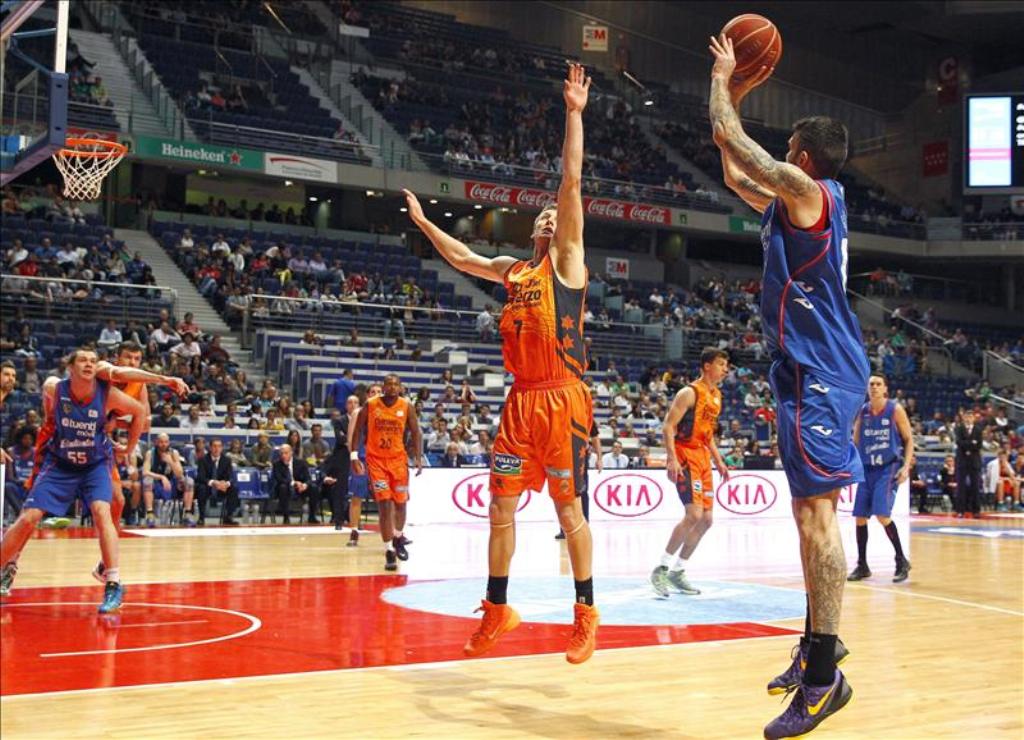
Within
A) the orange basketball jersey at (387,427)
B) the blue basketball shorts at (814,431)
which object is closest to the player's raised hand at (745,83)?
the blue basketball shorts at (814,431)

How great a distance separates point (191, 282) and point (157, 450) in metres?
8.76

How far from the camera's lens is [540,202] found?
105 feet

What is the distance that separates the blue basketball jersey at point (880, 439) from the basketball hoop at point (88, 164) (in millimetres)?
9052

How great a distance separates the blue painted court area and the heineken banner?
18.7 metres

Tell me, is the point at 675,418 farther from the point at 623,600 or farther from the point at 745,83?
the point at 745,83

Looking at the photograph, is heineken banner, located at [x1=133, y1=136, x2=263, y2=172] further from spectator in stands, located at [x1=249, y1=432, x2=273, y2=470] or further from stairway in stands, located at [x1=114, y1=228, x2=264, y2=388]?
spectator in stands, located at [x1=249, y1=432, x2=273, y2=470]

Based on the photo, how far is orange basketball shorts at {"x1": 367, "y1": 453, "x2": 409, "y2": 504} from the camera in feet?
38.9

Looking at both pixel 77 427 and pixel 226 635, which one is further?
pixel 77 427

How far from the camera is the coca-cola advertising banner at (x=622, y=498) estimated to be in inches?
721

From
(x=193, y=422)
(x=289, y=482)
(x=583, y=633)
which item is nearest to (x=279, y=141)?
(x=193, y=422)

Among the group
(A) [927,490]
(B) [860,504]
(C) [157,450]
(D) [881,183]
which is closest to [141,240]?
(C) [157,450]

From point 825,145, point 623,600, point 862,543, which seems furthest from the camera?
point 862,543

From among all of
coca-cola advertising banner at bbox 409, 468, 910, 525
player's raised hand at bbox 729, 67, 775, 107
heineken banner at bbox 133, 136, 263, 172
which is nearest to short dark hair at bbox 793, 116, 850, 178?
player's raised hand at bbox 729, 67, 775, 107

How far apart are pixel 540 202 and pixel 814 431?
27.9 metres
